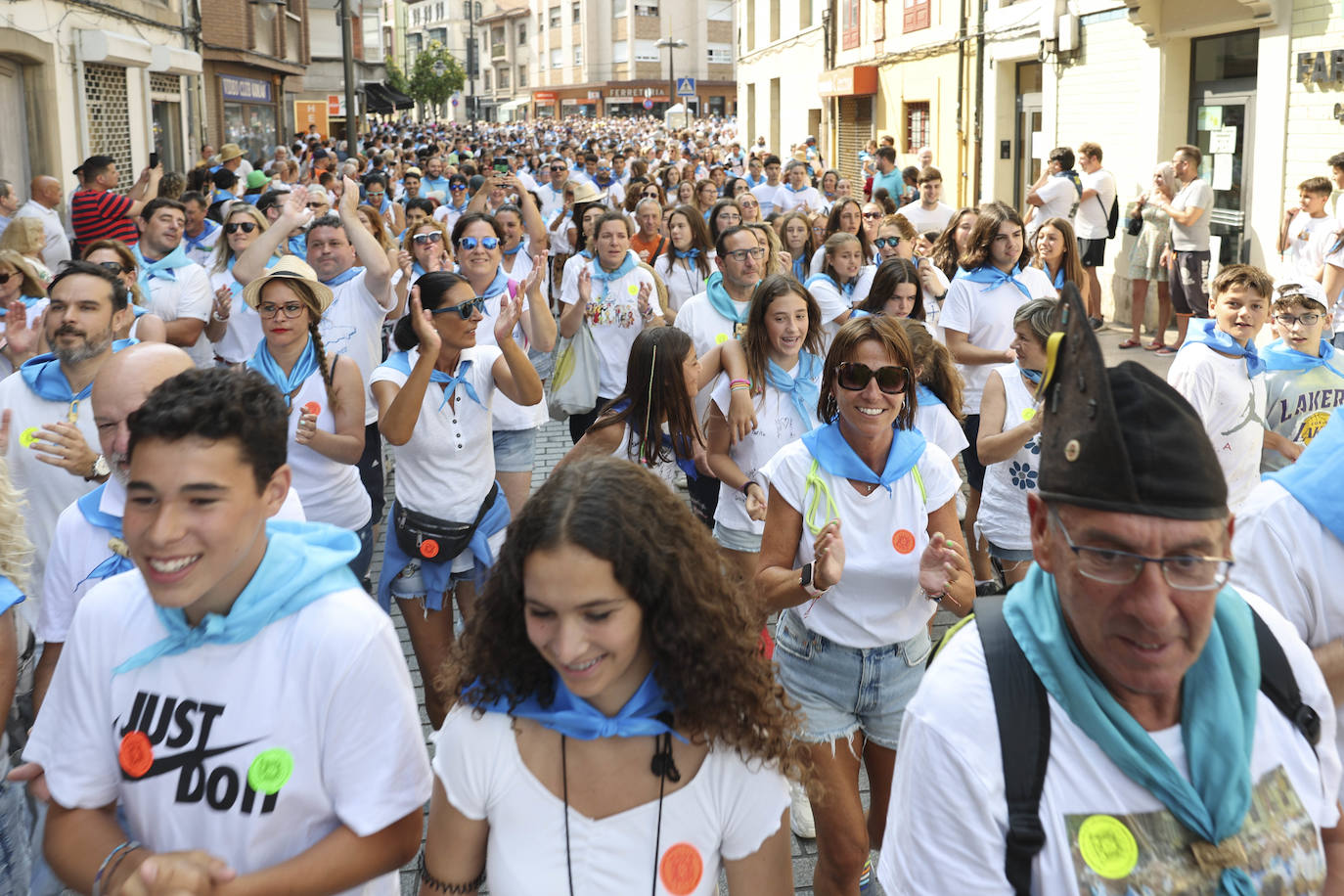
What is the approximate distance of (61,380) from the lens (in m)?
4.28

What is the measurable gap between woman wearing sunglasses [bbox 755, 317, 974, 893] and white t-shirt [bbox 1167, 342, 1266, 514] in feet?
6.08

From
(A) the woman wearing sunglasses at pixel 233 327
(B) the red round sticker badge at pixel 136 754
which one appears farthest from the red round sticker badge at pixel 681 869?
(A) the woman wearing sunglasses at pixel 233 327

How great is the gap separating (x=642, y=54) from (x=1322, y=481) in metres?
86.2

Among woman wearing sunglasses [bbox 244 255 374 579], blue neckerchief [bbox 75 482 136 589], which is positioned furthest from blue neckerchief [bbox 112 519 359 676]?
woman wearing sunglasses [bbox 244 255 374 579]

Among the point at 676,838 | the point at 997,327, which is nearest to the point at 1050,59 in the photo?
the point at 997,327

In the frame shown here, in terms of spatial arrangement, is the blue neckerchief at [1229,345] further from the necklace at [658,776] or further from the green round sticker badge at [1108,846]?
the green round sticker badge at [1108,846]

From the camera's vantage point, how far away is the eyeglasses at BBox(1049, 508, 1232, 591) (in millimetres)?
1777

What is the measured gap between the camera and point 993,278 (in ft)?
22.9

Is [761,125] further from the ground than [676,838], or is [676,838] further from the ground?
[761,125]

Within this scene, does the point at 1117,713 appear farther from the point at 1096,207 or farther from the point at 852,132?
the point at 852,132

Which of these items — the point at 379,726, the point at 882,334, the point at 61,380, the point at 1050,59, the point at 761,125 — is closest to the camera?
the point at 379,726

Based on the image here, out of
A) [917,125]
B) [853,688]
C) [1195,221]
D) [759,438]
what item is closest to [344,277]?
[759,438]

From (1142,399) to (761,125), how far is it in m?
38.2

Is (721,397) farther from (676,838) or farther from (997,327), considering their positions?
(676,838)
